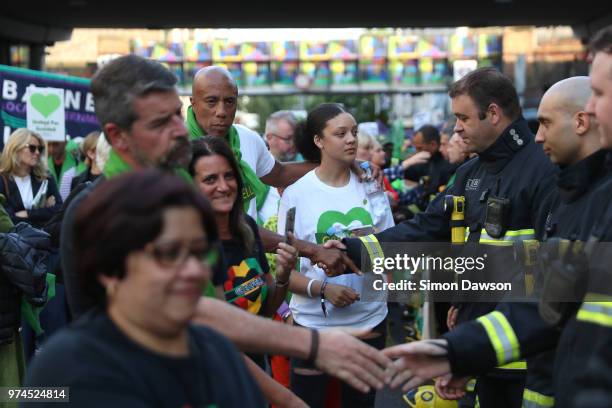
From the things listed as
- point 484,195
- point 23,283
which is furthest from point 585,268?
point 23,283

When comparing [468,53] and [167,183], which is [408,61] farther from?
[167,183]

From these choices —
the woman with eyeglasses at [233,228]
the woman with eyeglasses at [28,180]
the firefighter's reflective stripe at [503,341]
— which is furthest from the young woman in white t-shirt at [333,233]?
the woman with eyeglasses at [28,180]

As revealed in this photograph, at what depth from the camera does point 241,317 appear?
2.99 meters

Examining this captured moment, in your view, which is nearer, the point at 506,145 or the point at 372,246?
the point at 506,145

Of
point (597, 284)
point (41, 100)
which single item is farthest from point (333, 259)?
point (41, 100)

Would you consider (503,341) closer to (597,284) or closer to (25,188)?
(597,284)

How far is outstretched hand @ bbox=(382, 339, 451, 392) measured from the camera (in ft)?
11.6

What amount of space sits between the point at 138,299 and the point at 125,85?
1209mm

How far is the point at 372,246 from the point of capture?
5566 mm

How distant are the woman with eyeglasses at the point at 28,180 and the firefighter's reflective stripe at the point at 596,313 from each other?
23.9 ft

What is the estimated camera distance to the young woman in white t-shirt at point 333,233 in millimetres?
5711

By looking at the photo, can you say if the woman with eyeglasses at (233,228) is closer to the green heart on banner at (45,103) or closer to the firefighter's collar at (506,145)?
the firefighter's collar at (506,145)

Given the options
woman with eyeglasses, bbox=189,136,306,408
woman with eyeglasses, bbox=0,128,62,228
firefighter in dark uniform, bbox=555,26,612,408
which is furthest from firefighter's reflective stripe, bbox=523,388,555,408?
woman with eyeglasses, bbox=0,128,62,228

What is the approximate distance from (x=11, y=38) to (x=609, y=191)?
2277 centimetres
